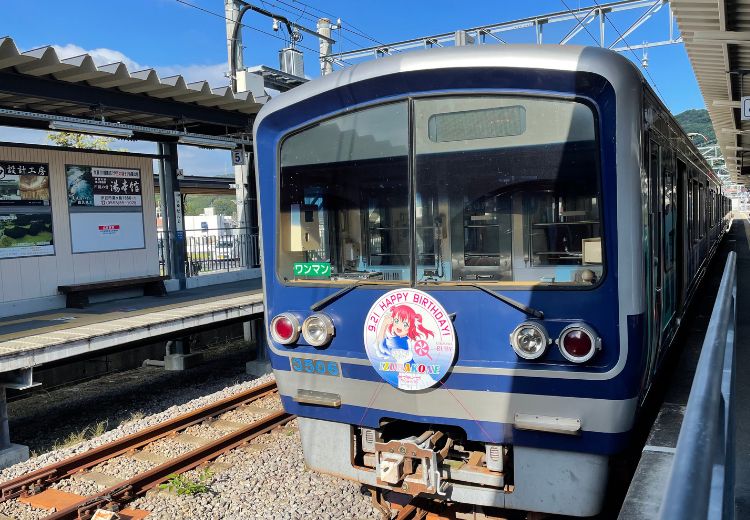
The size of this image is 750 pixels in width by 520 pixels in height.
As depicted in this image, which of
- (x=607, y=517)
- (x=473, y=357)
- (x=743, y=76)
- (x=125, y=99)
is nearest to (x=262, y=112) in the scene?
(x=473, y=357)

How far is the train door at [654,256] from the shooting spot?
140 inches

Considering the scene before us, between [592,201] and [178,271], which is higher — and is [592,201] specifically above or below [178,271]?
above

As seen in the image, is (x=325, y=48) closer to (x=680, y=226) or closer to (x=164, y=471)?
(x=680, y=226)

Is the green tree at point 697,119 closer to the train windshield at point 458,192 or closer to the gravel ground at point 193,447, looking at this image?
the gravel ground at point 193,447

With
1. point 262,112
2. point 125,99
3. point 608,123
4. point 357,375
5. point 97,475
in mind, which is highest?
point 125,99

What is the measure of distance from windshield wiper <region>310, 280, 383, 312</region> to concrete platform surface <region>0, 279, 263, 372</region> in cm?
388

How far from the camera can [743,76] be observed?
1086cm

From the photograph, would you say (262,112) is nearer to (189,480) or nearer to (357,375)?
(357,375)

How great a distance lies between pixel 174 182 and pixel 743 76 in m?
9.95

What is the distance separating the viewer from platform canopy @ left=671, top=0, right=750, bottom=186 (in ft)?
25.3

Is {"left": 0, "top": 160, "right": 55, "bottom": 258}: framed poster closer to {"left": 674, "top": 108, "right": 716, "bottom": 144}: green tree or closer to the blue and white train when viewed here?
the blue and white train

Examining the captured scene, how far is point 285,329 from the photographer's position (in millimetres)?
4004

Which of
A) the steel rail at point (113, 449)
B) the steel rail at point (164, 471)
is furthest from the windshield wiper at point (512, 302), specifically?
the steel rail at point (113, 449)

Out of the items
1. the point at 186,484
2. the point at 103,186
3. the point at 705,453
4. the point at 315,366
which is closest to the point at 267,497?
the point at 186,484
